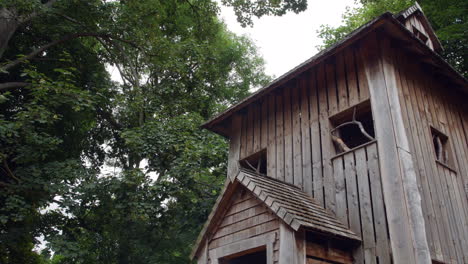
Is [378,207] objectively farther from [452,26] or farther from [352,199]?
[452,26]

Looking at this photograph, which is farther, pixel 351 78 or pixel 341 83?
pixel 341 83

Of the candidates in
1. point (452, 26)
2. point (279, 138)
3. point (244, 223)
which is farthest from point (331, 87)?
point (452, 26)

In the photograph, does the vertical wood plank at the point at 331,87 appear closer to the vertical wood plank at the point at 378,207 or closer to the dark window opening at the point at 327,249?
the vertical wood plank at the point at 378,207

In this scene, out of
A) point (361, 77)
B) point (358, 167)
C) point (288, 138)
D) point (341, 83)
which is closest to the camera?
point (358, 167)

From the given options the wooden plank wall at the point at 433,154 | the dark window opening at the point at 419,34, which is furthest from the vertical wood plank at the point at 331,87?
the dark window opening at the point at 419,34

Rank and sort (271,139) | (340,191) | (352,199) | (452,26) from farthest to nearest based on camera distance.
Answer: (452,26) → (271,139) → (340,191) → (352,199)

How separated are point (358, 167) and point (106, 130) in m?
14.5

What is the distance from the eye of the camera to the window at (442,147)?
8.16 m

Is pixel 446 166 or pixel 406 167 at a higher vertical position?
pixel 446 166

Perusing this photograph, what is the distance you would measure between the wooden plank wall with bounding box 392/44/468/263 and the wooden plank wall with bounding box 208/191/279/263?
2620 mm

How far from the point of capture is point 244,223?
22.7 ft

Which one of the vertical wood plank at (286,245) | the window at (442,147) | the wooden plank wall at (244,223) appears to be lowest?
Answer: the vertical wood plank at (286,245)

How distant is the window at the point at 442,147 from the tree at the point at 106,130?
279 inches

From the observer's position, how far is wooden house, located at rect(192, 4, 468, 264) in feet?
20.2
